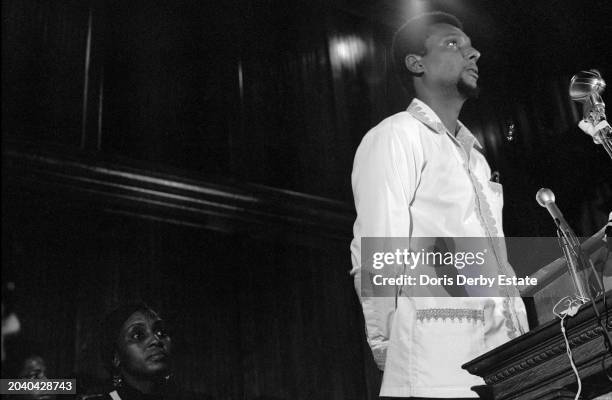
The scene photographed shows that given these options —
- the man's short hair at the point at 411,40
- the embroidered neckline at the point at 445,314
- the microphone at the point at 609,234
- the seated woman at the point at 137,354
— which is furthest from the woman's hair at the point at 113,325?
the microphone at the point at 609,234

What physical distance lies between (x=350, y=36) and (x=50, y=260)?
2.33 metres

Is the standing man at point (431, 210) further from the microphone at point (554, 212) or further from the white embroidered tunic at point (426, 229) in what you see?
the microphone at point (554, 212)

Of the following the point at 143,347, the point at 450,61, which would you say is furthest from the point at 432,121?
the point at 143,347

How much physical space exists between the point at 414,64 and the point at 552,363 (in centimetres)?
114

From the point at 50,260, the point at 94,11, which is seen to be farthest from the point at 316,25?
the point at 50,260

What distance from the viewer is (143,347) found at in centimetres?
287

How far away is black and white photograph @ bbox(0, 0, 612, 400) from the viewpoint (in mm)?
2854

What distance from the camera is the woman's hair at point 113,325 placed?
2938 mm

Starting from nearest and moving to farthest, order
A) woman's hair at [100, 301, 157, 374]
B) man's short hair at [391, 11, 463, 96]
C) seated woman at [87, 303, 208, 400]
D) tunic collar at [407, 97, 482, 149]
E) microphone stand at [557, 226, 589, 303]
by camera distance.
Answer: microphone stand at [557, 226, 589, 303]
tunic collar at [407, 97, 482, 149]
man's short hair at [391, 11, 463, 96]
seated woman at [87, 303, 208, 400]
woman's hair at [100, 301, 157, 374]

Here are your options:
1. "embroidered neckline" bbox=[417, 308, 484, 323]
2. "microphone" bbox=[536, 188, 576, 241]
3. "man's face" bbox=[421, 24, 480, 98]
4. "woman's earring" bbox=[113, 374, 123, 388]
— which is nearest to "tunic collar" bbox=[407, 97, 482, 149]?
"man's face" bbox=[421, 24, 480, 98]

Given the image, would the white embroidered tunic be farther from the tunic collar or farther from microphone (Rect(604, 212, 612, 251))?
microphone (Rect(604, 212, 612, 251))

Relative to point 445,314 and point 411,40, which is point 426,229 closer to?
point 445,314

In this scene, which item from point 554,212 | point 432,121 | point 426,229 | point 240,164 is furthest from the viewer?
point 240,164

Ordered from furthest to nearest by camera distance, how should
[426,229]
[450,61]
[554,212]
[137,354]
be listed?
[137,354] → [450,61] → [426,229] → [554,212]
